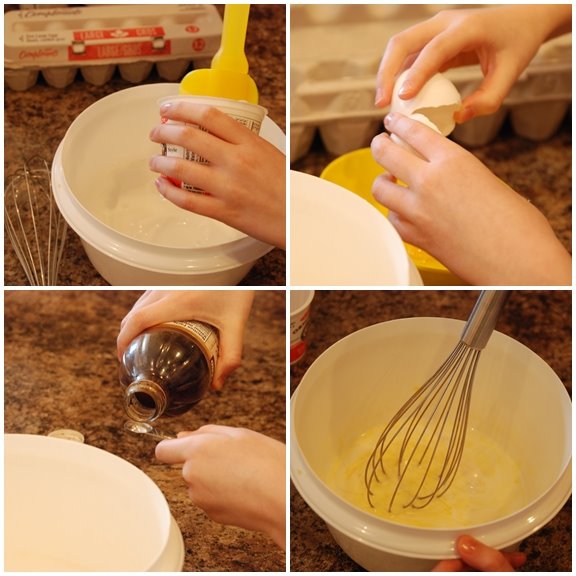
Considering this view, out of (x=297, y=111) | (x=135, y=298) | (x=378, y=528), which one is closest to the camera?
(x=378, y=528)

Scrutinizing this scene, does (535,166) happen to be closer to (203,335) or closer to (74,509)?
(203,335)

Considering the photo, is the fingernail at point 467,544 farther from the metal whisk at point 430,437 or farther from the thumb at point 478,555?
the metal whisk at point 430,437

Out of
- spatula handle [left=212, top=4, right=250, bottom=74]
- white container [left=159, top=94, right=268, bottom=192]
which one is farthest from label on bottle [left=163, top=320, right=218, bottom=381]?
spatula handle [left=212, top=4, right=250, bottom=74]

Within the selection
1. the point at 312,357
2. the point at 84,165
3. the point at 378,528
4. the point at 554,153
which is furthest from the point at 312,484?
the point at 554,153

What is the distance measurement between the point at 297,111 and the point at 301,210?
0.30m

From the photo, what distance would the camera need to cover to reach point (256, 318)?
79 cm

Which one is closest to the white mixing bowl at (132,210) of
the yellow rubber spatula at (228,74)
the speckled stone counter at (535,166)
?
the yellow rubber spatula at (228,74)

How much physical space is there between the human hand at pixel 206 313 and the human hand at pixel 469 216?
187 mm

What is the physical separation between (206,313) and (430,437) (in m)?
0.32

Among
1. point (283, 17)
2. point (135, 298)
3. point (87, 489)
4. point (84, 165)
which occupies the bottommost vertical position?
point (87, 489)

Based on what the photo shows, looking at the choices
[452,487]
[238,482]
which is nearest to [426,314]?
[452,487]

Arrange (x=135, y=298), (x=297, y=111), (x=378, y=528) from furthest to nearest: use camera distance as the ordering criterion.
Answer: (x=297, y=111) < (x=135, y=298) < (x=378, y=528)

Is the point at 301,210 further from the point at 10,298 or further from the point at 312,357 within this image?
the point at 10,298

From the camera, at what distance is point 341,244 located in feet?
2.18
